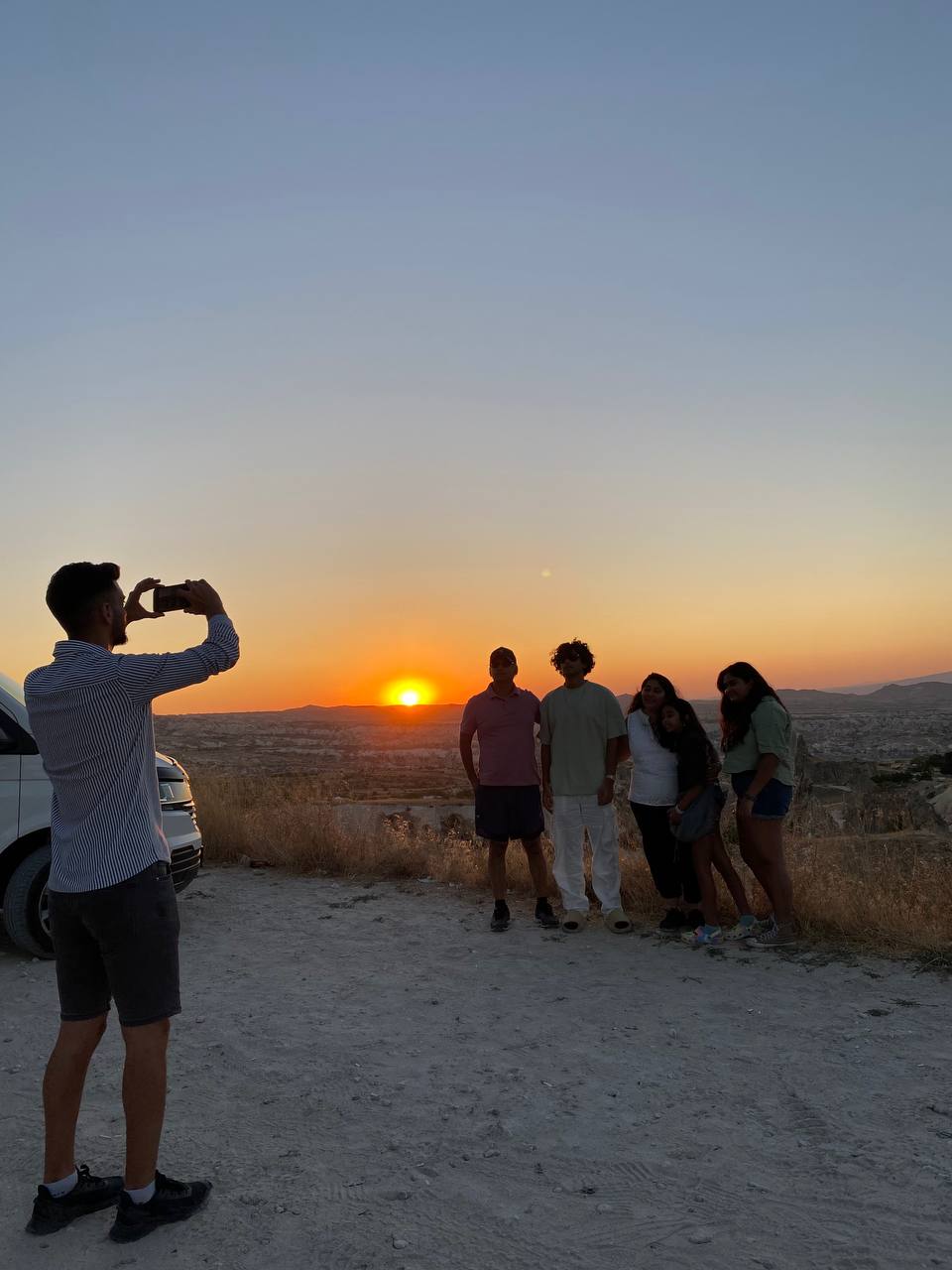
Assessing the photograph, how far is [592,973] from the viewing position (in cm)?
619

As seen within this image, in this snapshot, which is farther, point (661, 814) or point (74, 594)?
point (661, 814)

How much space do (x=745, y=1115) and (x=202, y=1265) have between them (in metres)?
2.20

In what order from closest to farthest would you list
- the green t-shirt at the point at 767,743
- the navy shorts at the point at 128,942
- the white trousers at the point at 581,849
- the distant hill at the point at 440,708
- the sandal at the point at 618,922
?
the navy shorts at the point at 128,942 → the green t-shirt at the point at 767,743 → the sandal at the point at 618,922 → the white trousers at the point at 581,849 → the distant hill at the point at 440,708

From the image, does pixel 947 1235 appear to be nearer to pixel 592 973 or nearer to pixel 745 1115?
pixel 745 1115

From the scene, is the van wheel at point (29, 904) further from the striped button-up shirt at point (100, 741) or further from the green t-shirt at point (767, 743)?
the green t-shirt at point (767, 743)

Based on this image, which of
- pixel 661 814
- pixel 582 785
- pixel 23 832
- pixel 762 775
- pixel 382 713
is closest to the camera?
pixel 762 775

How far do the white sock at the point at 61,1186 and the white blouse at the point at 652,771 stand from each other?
14.6 feet

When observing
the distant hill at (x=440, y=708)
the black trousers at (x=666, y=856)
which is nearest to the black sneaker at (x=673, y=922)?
the black trousers at (x=666, y=856)

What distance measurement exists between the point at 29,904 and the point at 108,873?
159 inches

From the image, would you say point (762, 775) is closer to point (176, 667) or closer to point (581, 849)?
point (581, 849)

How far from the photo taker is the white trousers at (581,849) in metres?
7.31

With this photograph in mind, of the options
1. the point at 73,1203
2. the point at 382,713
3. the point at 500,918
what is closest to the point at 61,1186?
the point at 73,1203

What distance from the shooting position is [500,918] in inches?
292

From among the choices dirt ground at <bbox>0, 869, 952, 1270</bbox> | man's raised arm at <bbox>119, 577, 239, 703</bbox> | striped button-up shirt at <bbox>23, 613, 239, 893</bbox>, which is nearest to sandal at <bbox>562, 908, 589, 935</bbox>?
dirt ground at <bbox>0, 869, 952, 1270</bbox>
